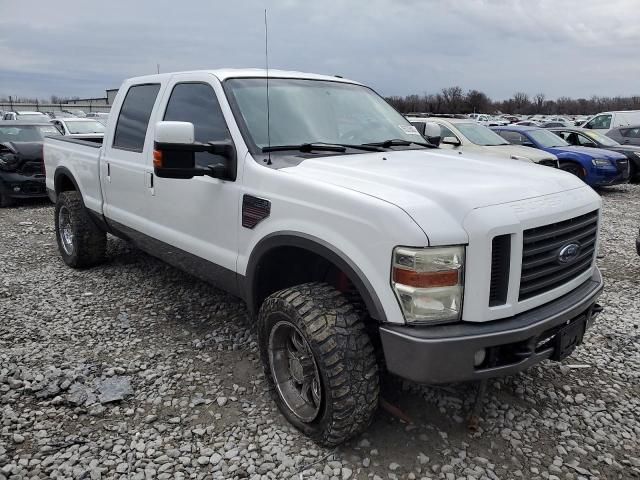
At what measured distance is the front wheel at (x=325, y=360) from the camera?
252cm

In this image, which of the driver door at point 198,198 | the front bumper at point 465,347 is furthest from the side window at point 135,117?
the front bumper at point 465,347

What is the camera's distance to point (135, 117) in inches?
178

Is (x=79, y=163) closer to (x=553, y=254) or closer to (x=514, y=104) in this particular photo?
(x=553, y=254)

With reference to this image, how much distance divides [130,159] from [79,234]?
1.54 meters

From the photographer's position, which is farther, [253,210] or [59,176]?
[59,176]

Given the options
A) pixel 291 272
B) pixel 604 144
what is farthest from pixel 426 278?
pixel 604 144

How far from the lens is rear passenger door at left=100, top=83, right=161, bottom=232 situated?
424 cm

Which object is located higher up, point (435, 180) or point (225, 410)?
point (435, 180)

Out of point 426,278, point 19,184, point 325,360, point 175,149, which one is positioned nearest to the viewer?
point 426,278

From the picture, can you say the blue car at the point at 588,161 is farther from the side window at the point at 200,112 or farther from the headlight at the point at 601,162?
the side window at the point at 200,112

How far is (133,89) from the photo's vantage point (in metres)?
4.69

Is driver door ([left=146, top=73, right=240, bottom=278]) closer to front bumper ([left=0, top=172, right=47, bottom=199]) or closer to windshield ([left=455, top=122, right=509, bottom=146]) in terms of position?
front bumper ([left=0, top=172, right=47, bottom=199])

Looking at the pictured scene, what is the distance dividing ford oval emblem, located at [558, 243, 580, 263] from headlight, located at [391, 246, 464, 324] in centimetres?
68

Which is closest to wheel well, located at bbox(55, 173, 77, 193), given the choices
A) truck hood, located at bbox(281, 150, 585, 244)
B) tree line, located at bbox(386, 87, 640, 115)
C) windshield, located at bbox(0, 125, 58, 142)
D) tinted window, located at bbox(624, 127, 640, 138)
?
truck hood, located at bbox(281, 150, 585, 244)
